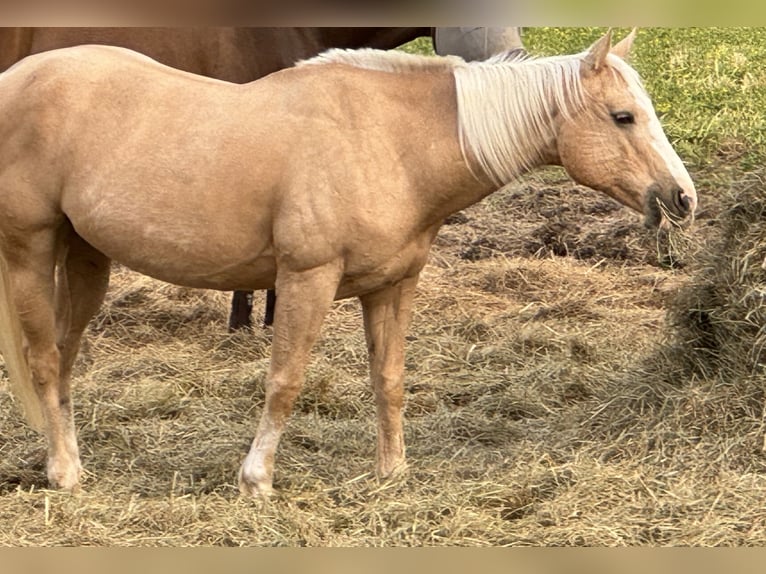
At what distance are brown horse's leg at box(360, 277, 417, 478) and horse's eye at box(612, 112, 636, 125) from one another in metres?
0.88

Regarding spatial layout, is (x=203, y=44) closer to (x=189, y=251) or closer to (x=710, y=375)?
(x=189, y=251)

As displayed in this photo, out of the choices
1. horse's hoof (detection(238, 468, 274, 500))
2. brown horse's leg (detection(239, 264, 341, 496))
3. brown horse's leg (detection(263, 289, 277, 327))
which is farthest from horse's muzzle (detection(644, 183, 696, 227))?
brown horse's leg (detection(263, 289, 277, 327))

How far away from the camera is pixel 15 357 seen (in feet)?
14.8

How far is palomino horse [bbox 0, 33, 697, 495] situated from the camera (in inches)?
161

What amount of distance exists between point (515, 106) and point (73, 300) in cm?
177

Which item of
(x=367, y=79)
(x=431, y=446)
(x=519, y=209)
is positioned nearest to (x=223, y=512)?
(x=431, y=446)

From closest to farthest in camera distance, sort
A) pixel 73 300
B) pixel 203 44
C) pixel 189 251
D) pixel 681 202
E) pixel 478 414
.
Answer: pixel 681 202 → pixel 189 251 → pixel 73 300 → pixel 478 414 → pixel 203 44

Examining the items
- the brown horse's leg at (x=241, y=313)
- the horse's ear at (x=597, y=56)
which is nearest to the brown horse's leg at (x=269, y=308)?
the brown horse's leg at (x=241, y=313)

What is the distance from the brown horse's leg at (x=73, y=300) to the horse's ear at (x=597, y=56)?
6.15 ft

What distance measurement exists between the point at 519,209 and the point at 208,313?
2.24 m

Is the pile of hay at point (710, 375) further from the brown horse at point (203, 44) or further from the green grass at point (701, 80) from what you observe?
the green grass at point (701, 80)

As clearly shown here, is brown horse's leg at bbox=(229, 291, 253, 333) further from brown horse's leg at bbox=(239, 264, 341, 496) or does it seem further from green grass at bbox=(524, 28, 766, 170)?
green grass at bbox=(524, 28, 766, 170)

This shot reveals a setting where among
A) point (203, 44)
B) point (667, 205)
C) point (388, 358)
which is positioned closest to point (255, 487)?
point (388, 358)

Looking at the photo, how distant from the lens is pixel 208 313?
674cm
